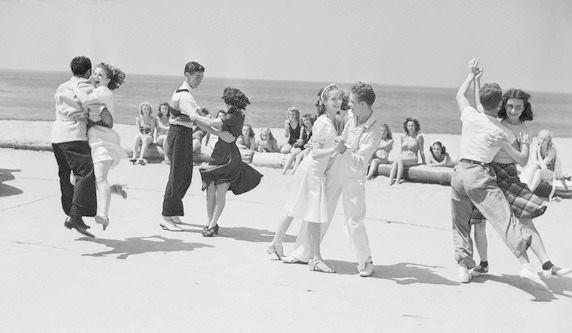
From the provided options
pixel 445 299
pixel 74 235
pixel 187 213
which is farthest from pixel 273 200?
pixel 445 299

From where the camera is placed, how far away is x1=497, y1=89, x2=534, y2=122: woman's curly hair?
6121mm

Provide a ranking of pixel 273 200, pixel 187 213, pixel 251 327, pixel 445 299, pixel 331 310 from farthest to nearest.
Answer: pixel 273 200 < pixel 187 213 < pixel 445 299 < pixel 331 310 < pixel 251 327

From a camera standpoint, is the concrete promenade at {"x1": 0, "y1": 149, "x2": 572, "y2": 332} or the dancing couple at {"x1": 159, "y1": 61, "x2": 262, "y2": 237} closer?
the concrete promenade at {"x1": 0, "y1": 149, "x2": 572, "y2": 332}

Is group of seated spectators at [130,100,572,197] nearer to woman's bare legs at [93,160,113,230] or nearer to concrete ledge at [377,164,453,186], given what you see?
concrete ledge at [377,164,453,186]

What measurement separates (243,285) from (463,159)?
1971 mm

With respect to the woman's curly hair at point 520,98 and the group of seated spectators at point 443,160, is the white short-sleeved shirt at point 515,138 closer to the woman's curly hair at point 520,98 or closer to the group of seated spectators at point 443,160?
the woman's curly hair at point 520,98

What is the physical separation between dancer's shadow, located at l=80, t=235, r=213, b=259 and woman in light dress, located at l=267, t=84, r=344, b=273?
1205 mm

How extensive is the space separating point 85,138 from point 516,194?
3759 mm

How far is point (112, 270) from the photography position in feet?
19.8

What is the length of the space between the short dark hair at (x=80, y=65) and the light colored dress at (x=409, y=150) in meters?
6.03

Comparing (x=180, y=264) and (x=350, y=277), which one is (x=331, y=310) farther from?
(x=180, y=264)

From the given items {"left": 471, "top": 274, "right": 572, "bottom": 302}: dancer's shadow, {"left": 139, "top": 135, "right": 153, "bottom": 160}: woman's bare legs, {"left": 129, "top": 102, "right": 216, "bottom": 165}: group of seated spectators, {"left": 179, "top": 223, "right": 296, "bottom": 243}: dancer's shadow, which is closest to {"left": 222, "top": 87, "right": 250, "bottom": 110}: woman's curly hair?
{"left": 179, "top": 223, "right": 296, "bottom": 243}: dancer's shadow

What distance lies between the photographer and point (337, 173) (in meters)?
6.32

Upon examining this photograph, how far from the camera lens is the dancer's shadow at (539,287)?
19.3 feet
